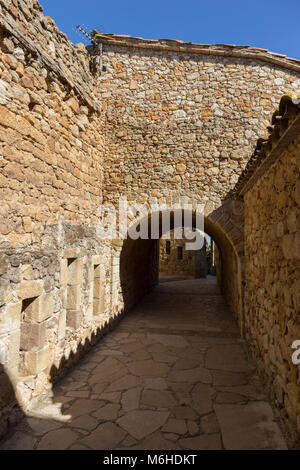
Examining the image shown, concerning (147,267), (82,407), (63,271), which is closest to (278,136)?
(63,271)

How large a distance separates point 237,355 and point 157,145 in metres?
4.86

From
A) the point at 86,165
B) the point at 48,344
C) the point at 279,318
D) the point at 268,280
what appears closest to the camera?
the point at 279,318

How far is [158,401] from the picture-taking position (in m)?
3.71

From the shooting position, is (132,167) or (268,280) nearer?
(268,280)

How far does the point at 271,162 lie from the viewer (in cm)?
361

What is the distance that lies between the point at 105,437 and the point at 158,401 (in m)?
0.91

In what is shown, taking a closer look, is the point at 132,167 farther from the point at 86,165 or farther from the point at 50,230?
the point at 50,230

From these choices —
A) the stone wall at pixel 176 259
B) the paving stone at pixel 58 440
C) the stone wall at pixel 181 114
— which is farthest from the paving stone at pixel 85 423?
the stone wall at pixel 176 259

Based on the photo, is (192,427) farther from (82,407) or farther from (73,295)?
(73,295)

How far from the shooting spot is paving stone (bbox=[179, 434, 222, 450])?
2822 millimetres

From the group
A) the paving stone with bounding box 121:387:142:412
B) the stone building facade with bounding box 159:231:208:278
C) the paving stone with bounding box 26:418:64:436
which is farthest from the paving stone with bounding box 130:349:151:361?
the stone building facade with bounding box 159:231:208:278
